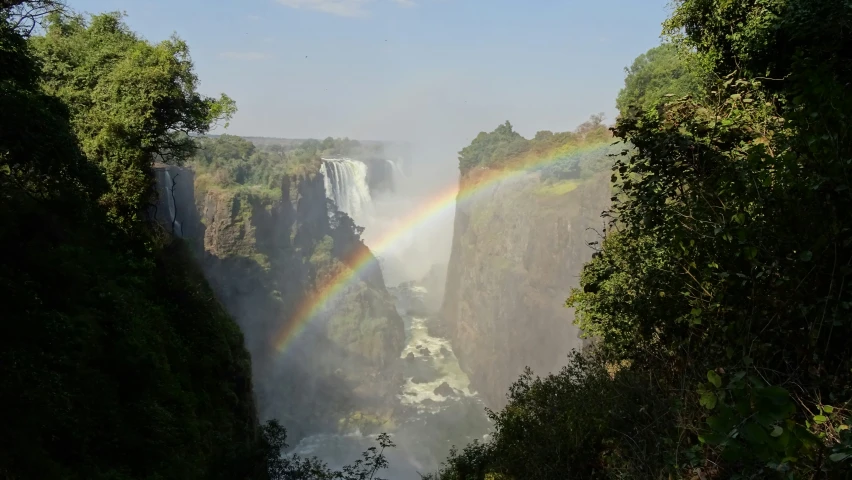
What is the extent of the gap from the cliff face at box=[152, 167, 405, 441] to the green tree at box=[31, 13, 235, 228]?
25180mm

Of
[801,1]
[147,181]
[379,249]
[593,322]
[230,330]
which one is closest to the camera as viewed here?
[801,1]

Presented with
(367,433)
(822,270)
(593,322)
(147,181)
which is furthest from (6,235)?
(367,433)

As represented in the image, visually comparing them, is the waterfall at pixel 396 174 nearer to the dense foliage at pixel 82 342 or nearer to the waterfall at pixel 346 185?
the waterfall at pixel 346 185

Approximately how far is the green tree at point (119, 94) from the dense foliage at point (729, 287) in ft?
43.4

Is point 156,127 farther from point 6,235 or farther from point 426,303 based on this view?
point 426,303

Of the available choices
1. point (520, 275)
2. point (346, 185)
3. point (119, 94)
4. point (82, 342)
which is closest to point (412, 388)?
point (520, 275)

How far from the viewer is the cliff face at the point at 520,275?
46719 millimetres

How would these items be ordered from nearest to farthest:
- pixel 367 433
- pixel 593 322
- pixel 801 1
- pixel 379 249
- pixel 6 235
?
pixel 801 1
pixel 6 235
pixel 593 322
pixel 367 433
pixel 379 249

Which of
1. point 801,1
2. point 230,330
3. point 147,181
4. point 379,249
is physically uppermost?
point 801,1

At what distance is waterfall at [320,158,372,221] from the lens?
234ft

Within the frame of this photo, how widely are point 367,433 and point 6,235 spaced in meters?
41.7

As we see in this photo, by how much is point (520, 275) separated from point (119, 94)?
44307 mm

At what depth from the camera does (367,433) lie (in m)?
45.9

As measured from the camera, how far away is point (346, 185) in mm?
77125
